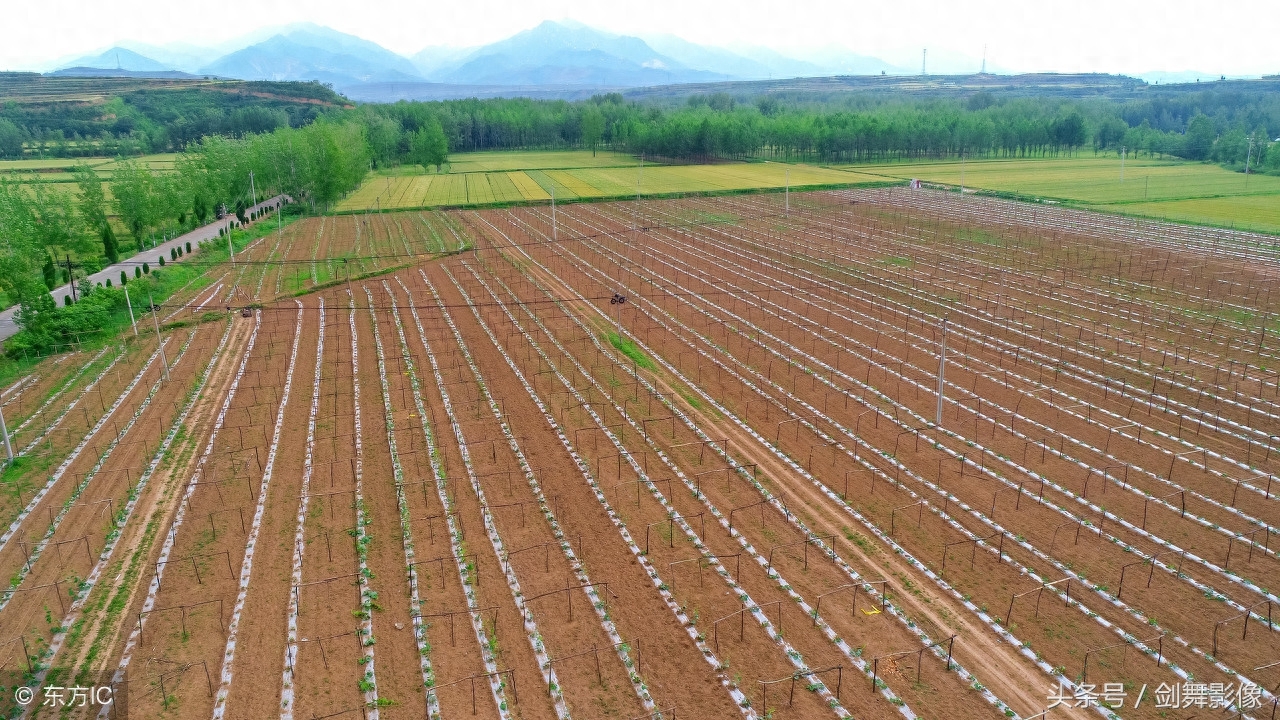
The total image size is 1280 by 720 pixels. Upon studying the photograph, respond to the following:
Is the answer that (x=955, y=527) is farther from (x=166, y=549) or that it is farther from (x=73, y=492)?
(x=73, y=492)

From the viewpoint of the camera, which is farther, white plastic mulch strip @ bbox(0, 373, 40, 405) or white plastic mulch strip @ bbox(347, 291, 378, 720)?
white plastic mulch strip @ bbox(0, 373, 40, 405)

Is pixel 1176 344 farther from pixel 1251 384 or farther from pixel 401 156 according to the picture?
pixel 401 156

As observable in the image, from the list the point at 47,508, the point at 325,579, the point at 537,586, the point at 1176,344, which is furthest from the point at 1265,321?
the point at 47,508

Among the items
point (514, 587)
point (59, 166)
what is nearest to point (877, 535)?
point (514, 587)

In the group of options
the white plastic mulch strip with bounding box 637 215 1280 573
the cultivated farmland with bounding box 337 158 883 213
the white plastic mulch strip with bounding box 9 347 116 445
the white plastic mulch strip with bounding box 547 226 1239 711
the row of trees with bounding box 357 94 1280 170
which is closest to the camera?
the white plastic mulch strip with bounding box 547 226 1239 711

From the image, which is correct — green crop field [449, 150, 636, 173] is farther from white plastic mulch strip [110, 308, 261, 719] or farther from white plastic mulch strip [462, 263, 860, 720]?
white plastic mulch strip [462, 263, 860, 720]

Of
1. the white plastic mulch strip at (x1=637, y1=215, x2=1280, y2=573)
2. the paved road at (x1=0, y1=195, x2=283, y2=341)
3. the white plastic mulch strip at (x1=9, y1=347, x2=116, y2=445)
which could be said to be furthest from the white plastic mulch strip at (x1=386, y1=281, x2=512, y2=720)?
the paved road at (x1=0, y1=195, x2=283, y2=341)

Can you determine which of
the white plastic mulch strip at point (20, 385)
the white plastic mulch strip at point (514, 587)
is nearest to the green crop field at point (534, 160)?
the white plastic mulch strip at point (20, 385)
